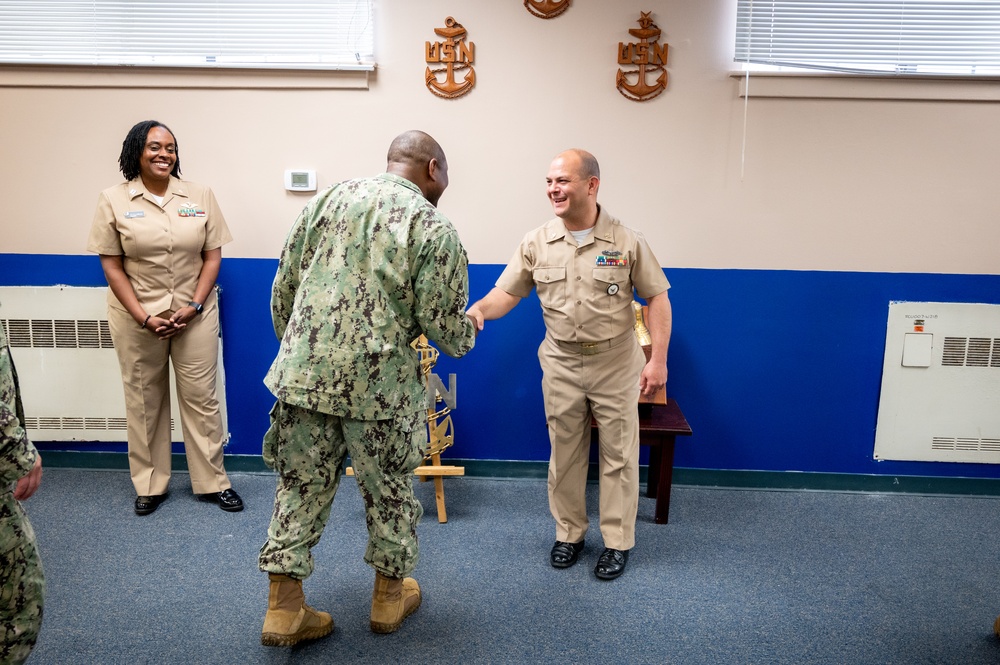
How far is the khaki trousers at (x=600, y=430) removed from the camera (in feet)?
8.77

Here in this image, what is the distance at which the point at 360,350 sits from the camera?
2.00m

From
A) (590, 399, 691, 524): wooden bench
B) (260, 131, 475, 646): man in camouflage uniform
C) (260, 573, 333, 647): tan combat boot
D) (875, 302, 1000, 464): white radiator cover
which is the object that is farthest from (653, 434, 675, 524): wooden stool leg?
(260, 573, 333, 647): tan combat boot

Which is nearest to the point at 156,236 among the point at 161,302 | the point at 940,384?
the point at 161,302

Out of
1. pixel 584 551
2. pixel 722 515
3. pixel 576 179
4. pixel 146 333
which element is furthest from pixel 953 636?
pixel 146 333

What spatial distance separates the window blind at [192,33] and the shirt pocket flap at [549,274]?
1.33 meters

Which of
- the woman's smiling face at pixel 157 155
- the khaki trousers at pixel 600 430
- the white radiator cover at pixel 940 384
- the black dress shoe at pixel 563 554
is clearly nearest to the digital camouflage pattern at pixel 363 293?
the khaki trousers at pixel 600 430

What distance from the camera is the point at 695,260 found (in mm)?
3404

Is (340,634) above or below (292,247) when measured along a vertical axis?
below

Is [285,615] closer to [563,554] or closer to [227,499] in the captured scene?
[563,554]

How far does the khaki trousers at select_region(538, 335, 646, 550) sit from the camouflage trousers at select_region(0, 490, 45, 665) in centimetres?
168

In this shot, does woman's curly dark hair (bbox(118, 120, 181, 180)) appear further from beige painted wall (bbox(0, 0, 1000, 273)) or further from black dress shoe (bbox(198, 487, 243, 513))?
black dress shoe (bbox(198, 487, 243, 513))

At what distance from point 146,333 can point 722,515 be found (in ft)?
8.36

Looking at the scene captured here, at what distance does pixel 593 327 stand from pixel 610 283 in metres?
0.17

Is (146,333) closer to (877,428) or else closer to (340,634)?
(340,634)
